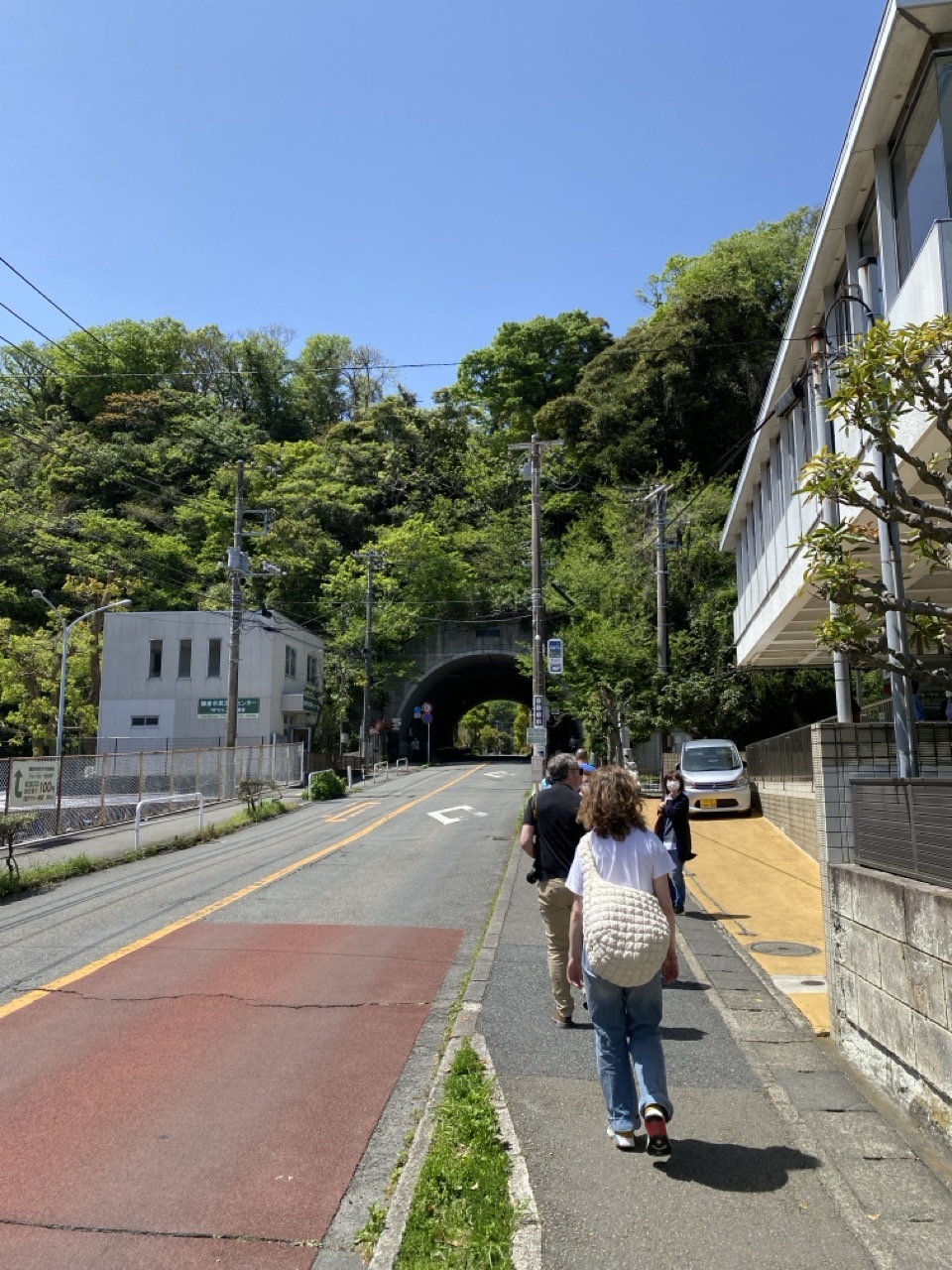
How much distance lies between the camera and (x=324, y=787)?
29516 mm

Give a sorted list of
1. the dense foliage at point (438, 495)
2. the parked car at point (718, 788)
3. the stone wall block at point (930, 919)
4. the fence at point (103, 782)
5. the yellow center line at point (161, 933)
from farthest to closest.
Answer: the dense foliage at point (438, 495) < the parked car at point (718, 788) < the fence at point (103, 782) < the yellow center line at point (161, 933) < the stone wall block at point (930, 919)

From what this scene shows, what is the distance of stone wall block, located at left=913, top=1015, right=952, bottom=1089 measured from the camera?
4.20m

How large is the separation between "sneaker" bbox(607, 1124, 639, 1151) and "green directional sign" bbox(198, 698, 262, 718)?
40321 mm

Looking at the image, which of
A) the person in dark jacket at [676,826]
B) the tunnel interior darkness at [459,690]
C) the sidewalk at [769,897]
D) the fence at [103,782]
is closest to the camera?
the sidewalk at [769,897]

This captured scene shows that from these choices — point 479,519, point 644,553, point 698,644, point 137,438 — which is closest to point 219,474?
point 137,438

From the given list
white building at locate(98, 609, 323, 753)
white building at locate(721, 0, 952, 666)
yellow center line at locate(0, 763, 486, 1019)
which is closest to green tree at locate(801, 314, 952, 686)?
white building at locate(721, 0, 952, 666)

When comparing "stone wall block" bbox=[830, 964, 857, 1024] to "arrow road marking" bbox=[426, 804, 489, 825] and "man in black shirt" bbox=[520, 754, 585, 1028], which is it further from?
"arrow road marking" bbox=[426, 804, 489, 825]

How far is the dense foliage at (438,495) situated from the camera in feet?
111

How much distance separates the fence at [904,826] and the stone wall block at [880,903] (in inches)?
5.3

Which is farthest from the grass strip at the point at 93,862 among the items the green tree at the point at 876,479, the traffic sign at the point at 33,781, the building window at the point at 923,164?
the building window at the point at 923,164

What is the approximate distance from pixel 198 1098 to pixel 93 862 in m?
11.0

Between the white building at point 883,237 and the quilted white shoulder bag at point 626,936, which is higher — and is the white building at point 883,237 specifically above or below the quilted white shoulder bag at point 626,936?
above

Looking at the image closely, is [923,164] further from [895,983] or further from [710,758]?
[710,758]

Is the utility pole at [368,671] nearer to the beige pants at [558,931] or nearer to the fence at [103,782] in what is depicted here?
the fence at [103,782]
